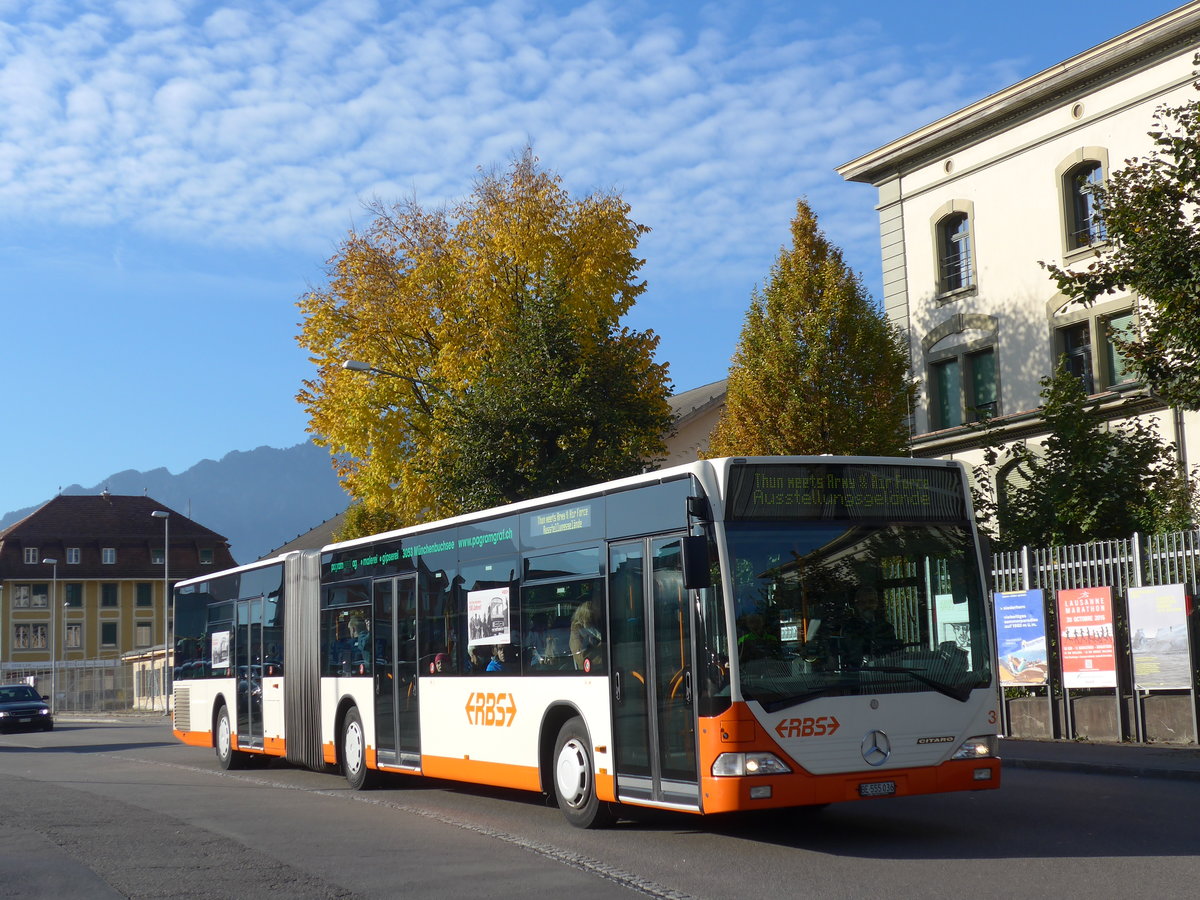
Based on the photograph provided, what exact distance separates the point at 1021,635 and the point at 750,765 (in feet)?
36.7

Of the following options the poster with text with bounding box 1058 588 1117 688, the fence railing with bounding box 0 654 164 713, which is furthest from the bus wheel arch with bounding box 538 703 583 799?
the fence railing with bounding box 0 654 164 713

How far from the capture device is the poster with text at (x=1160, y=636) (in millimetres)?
16938

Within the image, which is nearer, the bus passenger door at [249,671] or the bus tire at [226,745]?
the bus passenger door at [249,671]

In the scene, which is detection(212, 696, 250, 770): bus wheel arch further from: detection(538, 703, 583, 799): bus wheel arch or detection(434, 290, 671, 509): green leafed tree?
detection(538, 703, 583, 799): bus wheel arch

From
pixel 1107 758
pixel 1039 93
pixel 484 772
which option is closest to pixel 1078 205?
pixel 1039 93

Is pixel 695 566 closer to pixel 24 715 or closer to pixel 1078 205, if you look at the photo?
pixel 1078 205

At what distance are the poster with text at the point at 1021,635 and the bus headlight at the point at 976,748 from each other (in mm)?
9406

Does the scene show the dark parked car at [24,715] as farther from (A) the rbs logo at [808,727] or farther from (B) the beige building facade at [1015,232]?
(A) the rbs logo at [808,727]

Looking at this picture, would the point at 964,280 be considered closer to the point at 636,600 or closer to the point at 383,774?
the point at 383,774

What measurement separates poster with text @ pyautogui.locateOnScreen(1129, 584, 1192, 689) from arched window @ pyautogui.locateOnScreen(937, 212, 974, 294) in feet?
56.7

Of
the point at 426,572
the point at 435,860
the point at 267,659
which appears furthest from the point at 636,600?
the point at 267,659

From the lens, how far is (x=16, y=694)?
43656mm

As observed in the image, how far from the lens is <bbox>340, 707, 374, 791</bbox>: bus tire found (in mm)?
16562

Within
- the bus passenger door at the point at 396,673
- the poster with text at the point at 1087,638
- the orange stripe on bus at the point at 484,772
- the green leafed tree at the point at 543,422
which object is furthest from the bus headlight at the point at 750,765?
the green leafed tree at the point at 543,422
